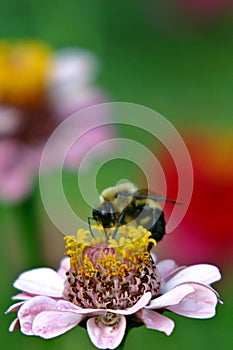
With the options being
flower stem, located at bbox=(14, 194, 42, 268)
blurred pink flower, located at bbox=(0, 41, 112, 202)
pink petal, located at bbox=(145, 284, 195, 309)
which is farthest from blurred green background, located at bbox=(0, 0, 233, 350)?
pink petal, located at bbox=(145, 284, 195, 309)

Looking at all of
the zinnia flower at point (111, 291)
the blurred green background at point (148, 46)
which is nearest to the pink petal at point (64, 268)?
the zinnia flower at point (111, 291)

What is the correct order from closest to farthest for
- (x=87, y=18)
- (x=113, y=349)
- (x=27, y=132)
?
(x=113, y=349) → (x=27, y=132) → (x=87, y=18)

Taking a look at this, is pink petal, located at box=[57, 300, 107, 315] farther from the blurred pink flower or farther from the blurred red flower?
the blurred pink flower

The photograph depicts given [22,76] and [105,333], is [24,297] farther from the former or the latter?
[22,76]

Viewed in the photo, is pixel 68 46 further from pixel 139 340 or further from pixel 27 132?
pixel 139 340

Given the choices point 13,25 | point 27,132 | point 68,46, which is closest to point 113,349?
point 27,132

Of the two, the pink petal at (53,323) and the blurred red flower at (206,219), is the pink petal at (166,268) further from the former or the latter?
the blurred red flower at (206,219)

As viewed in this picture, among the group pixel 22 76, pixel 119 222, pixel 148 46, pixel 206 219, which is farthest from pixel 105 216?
pixel 148 46
